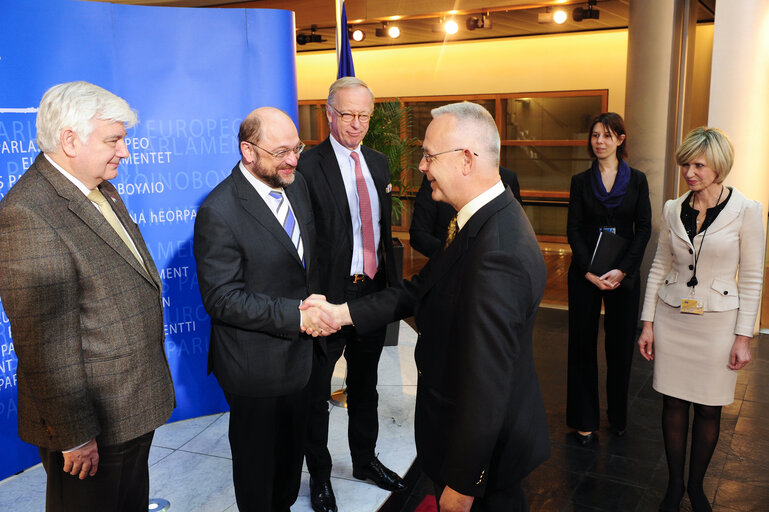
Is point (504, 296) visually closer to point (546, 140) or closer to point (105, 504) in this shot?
point (105, 504)

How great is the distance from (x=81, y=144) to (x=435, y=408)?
4.13 feet

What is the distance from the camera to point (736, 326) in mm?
2760

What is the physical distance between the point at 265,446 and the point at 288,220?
0.84 metres

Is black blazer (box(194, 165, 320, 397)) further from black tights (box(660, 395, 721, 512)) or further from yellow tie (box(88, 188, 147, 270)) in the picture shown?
black tights (box(660, 395, 721, 512))

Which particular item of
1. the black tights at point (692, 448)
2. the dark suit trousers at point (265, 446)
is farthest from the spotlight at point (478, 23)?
the dark suit trousers at point (265, 446)

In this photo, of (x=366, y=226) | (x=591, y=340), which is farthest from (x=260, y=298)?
(x=591, y=340)

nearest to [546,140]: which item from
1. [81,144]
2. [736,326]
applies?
[736,326]

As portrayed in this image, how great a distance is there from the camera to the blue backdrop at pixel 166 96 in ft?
10.2

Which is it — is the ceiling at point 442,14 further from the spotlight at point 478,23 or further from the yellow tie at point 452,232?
the yellow tie at point 452,232

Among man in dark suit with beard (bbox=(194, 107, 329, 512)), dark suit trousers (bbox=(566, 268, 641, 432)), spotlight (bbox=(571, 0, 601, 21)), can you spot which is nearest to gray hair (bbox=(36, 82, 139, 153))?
man in dark suit with beard (bbox=(194, 107, 329, 512))

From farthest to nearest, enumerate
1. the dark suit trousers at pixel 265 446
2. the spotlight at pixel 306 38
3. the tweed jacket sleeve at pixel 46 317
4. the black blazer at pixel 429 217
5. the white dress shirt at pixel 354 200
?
1. the spotlight at pixel 306 38
2. the black blazer at pixel 429 217
3. the white dress shirt at pixel 354 200
4. the dark suit trousers at pixel 265 446
5. the tweed jacket sleeve at pixel 46 317

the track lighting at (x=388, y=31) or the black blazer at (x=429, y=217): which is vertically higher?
the track lighting at (x=388, y=31)

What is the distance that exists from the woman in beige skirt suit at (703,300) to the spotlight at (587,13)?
608 centimetres

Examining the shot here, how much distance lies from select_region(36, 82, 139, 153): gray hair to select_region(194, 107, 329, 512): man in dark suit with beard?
18.9 inches
